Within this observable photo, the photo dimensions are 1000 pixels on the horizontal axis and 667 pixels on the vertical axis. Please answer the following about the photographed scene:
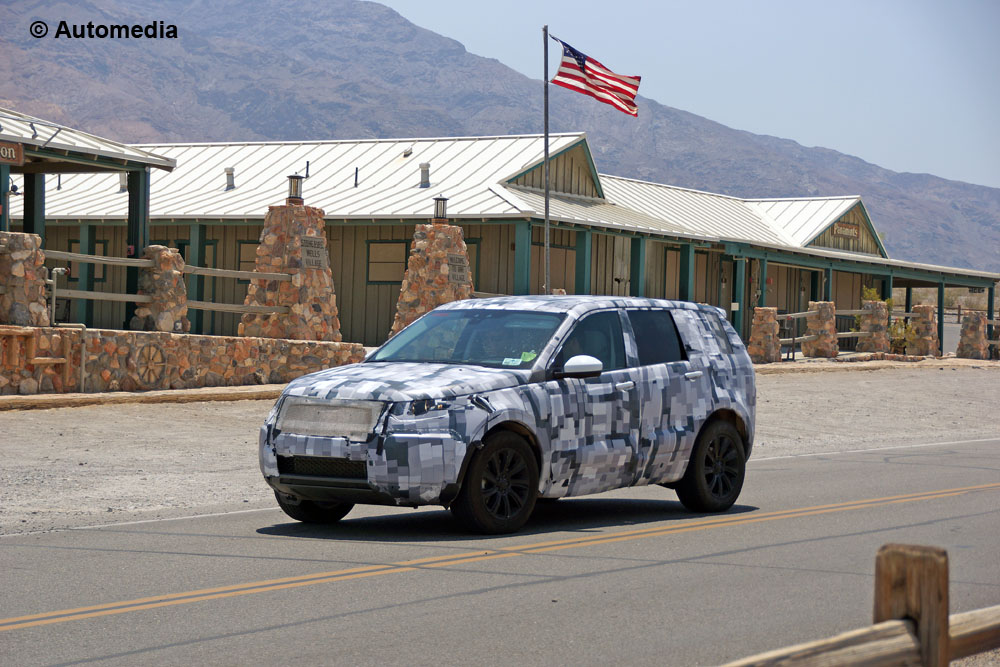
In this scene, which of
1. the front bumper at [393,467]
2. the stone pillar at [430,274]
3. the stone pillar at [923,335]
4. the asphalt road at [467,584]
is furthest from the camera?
the stone pillar at [923,335]

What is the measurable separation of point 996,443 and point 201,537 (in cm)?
1408

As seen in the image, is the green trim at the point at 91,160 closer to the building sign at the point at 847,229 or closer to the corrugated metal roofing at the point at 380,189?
the corrugated metal roofing at the point at 380,189

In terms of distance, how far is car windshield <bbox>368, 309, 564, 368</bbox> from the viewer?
34.4 feet

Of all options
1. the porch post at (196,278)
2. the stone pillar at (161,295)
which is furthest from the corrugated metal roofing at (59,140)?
the porch post at (196,278)

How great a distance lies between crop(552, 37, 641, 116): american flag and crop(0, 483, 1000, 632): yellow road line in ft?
54.8

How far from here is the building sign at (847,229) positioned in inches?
1962

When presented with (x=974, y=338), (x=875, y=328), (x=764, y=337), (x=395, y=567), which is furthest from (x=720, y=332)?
(x=974, y=338)

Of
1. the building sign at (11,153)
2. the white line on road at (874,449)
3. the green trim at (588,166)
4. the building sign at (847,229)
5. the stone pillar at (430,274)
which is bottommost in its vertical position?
the white line on road at (874,449)

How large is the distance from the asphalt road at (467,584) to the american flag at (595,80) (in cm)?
1673

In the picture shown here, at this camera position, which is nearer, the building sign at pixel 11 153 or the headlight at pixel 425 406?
the headlight at pixel 425 406

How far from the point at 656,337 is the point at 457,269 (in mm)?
14470

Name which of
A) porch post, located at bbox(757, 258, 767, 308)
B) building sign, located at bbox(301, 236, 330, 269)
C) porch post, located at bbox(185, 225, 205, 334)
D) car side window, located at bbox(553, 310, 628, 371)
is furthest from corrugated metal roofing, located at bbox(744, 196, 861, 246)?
car side window, located at bbox(553, 310, 628, 371)

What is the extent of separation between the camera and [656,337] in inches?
454

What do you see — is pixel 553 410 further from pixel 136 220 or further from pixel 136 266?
pixel 136 220
